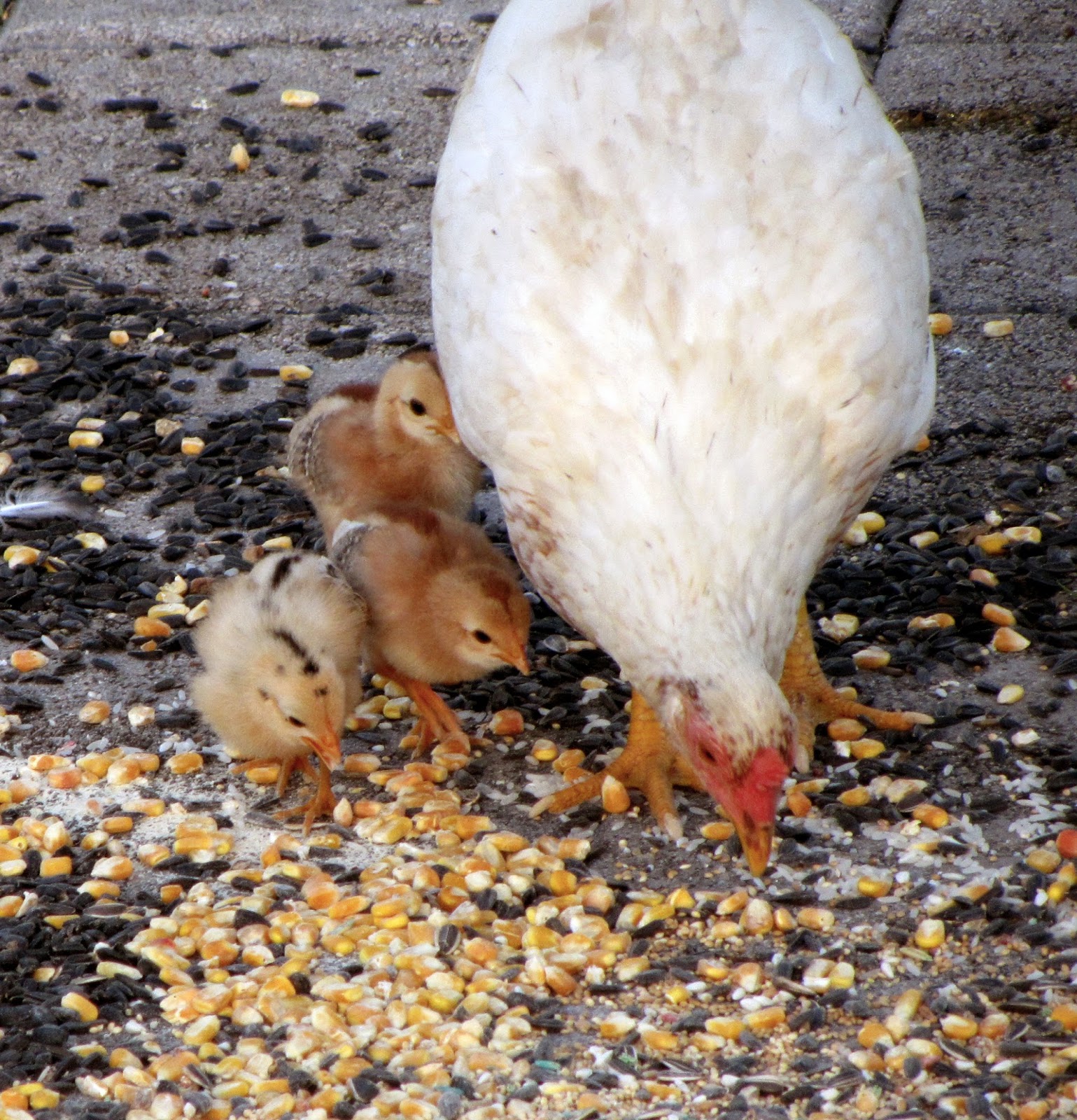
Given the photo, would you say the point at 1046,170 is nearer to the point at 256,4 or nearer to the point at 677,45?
the point at 677,45

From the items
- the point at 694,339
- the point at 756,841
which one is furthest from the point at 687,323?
the point at 756,841

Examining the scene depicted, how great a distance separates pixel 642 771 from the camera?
3.36m

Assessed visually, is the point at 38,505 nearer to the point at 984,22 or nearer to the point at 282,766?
the point at 282,766

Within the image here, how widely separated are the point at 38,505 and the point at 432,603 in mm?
1538

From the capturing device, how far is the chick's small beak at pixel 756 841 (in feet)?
9.02

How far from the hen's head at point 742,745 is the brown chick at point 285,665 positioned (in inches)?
34.6

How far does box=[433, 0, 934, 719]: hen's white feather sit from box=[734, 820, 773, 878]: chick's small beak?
0.87 feet

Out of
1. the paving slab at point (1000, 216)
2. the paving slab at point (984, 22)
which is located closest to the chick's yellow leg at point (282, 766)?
the paving slab at point (1000, 216)

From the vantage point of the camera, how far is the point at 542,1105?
2.58 meters

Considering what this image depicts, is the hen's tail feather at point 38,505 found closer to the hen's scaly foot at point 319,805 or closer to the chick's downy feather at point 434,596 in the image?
the chick's downy feather at point 434,596

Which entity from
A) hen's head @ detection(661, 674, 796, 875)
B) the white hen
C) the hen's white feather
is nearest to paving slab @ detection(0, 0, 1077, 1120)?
hen's head @ detection(661, 674, 796, 875)

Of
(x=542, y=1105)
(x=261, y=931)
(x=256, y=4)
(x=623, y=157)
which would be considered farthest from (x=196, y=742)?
(x=256, y=4)

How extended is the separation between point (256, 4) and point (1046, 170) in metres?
3.65

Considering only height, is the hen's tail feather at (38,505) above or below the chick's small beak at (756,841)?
below
